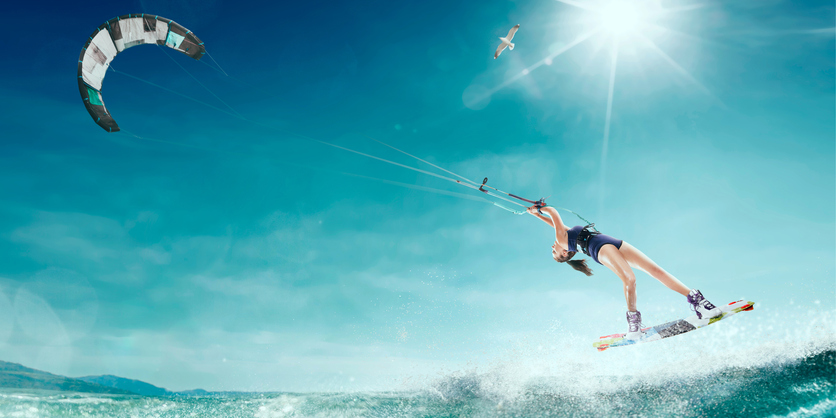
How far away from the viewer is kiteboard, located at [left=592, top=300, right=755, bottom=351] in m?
4.48

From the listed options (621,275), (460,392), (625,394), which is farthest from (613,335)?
(460,392)

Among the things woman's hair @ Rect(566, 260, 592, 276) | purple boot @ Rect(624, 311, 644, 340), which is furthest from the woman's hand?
purple boot @ Rect(624, 311, 644, 340)

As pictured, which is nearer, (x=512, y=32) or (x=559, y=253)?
(x=559, y=253)

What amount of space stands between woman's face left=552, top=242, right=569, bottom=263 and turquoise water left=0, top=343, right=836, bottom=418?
6.89 metres

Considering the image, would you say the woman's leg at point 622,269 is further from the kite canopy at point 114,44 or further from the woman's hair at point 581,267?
the kite canopy at point 114,44

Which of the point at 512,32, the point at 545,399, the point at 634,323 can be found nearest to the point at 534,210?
the point at 634,323

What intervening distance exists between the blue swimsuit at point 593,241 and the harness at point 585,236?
0.11ft

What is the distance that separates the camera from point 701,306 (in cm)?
449

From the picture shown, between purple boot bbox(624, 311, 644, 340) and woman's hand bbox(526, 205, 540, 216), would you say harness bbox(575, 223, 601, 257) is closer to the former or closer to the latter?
woman's hand bbox(526, 205, 540, 216)

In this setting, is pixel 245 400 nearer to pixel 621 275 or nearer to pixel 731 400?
pixel 621 275

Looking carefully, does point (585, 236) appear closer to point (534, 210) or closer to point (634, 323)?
point (534, 210)

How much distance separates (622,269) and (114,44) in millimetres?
12172

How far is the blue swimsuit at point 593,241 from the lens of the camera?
187 inches

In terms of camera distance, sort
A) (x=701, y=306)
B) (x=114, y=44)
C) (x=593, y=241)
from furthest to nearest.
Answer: (x=114, y=44), (x=593, y=241), (x=701, y=306)
